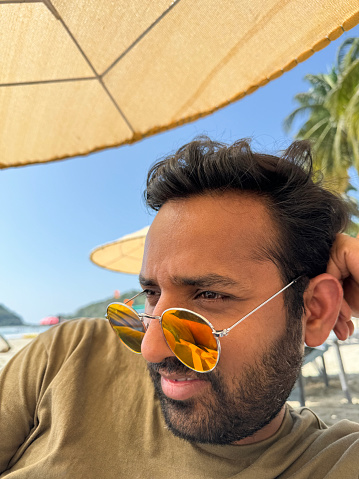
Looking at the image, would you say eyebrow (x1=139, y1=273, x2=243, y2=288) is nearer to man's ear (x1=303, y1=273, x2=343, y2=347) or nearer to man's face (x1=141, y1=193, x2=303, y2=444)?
man's face (x1=141, y1=193, x2=303, y2=444)

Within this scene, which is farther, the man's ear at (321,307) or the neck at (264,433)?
the man's ear at (321,307)

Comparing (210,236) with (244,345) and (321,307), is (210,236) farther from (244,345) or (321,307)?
(321,307)

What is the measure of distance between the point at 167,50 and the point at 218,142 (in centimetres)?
41

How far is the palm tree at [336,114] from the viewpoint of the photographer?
1248cm

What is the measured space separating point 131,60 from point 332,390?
4.92 m

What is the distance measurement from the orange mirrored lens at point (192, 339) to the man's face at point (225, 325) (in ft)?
0.14

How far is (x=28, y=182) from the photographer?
202 ft

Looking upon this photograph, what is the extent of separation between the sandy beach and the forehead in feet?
11.2

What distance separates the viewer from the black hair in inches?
49.4

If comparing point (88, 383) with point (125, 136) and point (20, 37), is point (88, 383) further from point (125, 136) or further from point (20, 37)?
point (20, 37)

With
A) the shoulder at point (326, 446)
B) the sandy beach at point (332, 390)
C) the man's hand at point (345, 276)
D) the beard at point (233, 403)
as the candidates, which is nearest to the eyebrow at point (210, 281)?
the beard at point (233, 403)

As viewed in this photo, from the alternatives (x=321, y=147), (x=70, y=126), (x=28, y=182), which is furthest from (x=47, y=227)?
(x=70, y=126)

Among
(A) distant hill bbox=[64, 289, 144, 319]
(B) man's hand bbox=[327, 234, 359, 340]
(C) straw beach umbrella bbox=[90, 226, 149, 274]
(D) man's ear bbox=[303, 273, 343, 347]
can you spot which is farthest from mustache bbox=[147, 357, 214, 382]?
(C) straw beach umbrella bbox=[90, 226, 149, 274]

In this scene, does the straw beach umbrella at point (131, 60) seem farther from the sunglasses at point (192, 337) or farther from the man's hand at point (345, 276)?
the sunglasses at point (192, 337)
